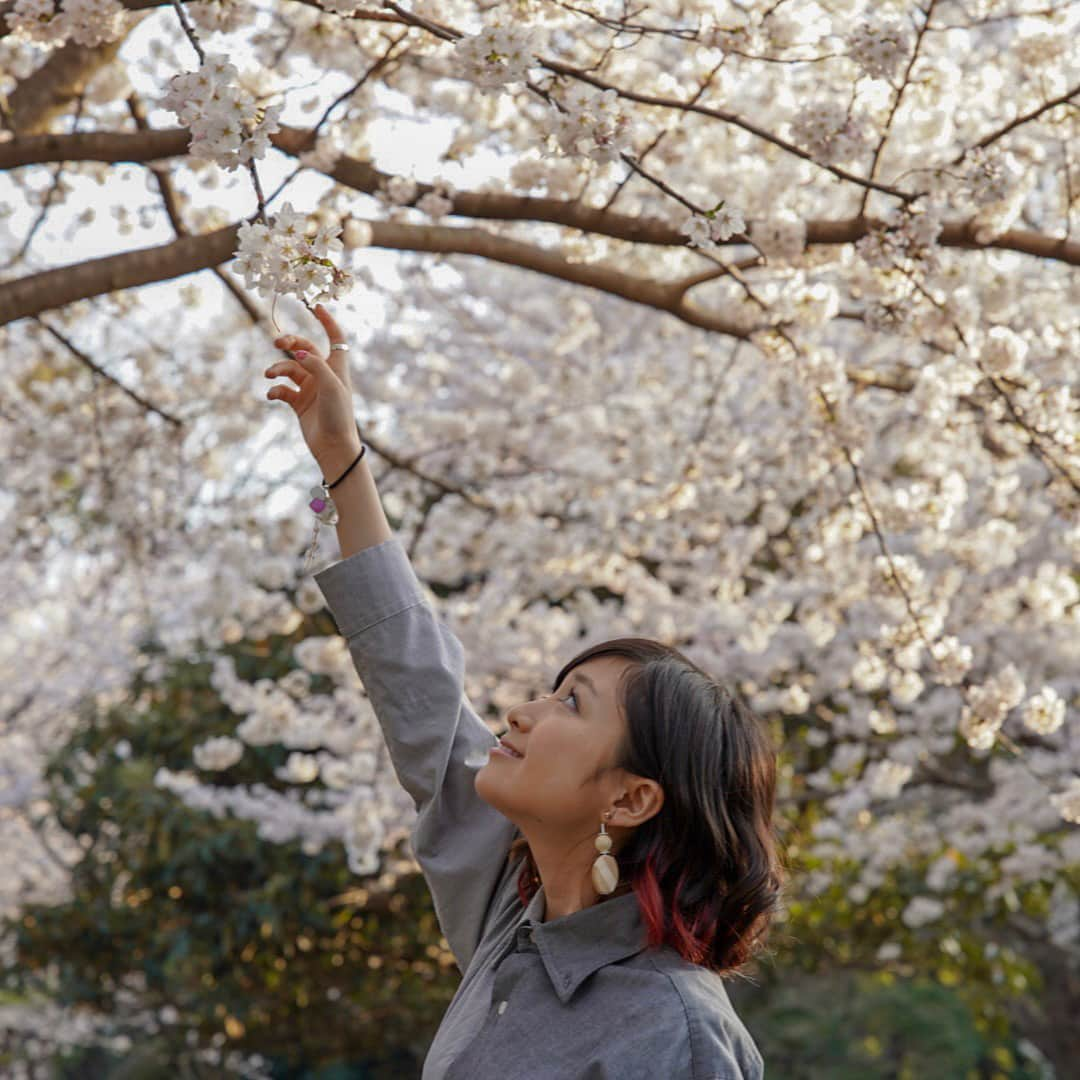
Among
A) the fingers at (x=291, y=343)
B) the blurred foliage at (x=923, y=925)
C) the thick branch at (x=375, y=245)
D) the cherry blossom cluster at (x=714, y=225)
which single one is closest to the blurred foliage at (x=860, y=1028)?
the blurred foliage at (x=923, y=925)

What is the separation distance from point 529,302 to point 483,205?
4.15 metres

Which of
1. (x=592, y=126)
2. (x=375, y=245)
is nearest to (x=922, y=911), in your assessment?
(x=375, y=245)

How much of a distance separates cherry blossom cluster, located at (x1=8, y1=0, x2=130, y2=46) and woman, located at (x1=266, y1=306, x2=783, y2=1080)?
0.83 meters

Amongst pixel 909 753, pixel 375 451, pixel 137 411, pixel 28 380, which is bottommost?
pixel 909 753

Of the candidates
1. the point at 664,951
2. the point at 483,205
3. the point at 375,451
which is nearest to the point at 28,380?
the point at 375,451

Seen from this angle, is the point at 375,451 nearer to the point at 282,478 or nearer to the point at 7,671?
the point at 282,478

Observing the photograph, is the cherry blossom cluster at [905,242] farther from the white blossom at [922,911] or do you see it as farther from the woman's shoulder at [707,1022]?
the white blossom at [922,911]

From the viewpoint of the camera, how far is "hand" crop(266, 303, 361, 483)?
4.94 ft

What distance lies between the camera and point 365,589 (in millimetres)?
1593

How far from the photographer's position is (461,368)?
6.77 meters

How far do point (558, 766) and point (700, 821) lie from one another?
0.15m

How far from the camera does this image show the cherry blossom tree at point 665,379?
7.48 feet

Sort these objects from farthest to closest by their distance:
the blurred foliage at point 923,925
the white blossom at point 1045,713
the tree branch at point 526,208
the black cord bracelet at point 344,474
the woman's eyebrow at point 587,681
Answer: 1. the blurred foliage at point 923,925
2. the white blossom at point 1045,713
3. the tree branch at point 526,208
4. the black cord bracelet at point 344,474
5. the woman's eyebrow at point 587,681

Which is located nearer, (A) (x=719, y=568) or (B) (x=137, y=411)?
(B) (x=137, y=411)
